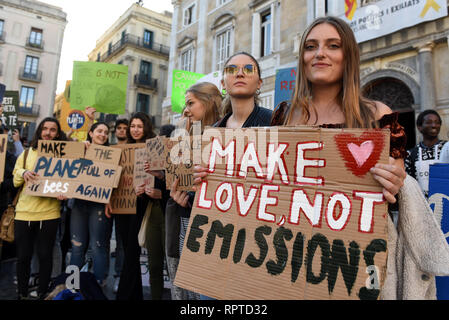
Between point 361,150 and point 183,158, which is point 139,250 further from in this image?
point 361,150

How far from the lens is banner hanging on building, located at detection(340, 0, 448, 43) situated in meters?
6.33

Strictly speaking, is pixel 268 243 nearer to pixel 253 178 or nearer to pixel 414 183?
pixel 253 178

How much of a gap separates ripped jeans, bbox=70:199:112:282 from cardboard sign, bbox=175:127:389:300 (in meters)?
2.31

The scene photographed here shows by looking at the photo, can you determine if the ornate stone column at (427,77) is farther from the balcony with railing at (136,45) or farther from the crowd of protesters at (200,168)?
the balcony with railing at (136,45)

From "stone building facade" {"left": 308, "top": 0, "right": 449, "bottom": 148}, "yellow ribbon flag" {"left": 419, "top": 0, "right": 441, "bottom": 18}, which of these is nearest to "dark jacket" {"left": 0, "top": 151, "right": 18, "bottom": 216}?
"stone building facade" {"left": 308, "top": 0, "right": 449, "bottom": 148}

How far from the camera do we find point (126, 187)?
331cm

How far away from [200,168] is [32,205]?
8.35ft

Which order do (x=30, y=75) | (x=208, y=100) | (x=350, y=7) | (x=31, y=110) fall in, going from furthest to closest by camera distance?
(x=30, y=75)
(x=31, y=110)
(x=350, y=7)
(x=208, y=100)

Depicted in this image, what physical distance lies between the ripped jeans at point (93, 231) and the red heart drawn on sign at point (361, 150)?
2942 millimetres

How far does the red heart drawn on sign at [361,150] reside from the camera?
1.06 metres

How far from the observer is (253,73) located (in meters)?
1.91

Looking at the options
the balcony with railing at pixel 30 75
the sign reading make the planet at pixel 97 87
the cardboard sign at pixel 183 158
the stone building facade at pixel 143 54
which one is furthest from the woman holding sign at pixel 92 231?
the balcony with railing at pixel 30 75

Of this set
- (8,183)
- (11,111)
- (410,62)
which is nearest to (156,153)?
(8,183)

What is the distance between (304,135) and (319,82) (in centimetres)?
36
